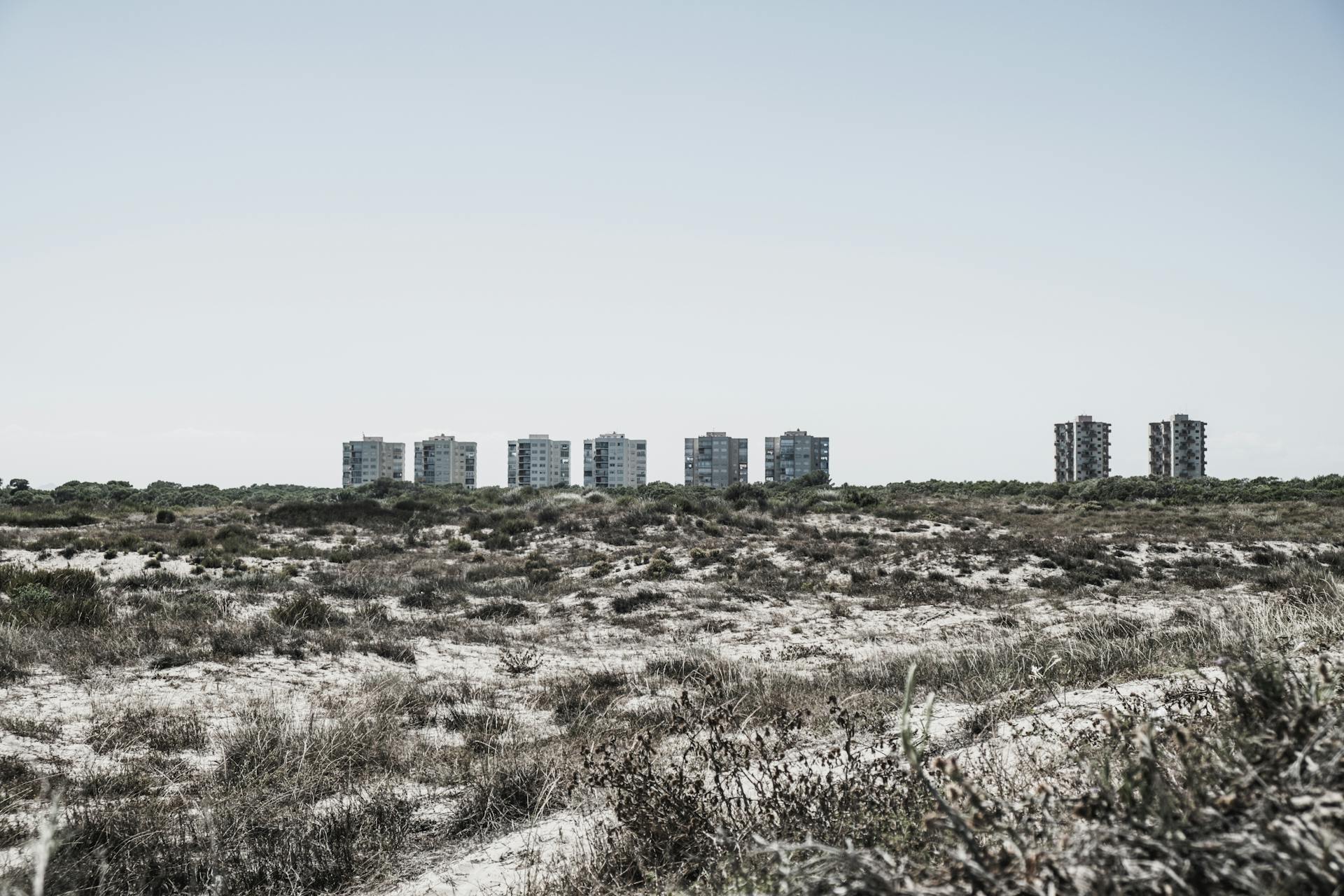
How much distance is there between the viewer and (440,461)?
332 feet

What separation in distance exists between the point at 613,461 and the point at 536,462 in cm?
1295

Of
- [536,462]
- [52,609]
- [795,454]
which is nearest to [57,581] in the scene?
[52,609]

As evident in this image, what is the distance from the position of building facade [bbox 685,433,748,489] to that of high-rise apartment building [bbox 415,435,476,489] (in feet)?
103

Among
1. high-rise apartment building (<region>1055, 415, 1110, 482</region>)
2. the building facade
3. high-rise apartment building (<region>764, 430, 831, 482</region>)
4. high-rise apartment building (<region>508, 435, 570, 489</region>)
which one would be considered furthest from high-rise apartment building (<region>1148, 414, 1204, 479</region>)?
high-rise apartment building (<region>508, 435, 570, 489</region>)

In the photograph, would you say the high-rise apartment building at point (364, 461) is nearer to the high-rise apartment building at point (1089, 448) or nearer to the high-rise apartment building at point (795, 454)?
the high-rise apartment building at point (795, 454)

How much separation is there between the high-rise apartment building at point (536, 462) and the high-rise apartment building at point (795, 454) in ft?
109

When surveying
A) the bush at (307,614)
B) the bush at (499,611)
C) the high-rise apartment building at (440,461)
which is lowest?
the bush at (499,611)

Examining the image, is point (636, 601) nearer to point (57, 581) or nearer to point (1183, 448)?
point (57, 581)

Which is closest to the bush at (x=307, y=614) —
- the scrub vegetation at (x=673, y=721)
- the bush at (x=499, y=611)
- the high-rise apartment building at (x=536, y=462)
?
the scrub vegetation at (x=673, y=721)

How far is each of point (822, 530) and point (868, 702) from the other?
21.4m

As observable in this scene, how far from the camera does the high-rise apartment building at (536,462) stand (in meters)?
112

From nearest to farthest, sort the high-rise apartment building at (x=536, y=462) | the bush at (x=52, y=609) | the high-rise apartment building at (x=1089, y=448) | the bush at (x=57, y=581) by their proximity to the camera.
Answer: the bush at (x=52, y=609) → the bush at (x=57, y=581) → the high-rise apartment building at (x=1089, y=448) → the high-rise apartment building at (x=536, y=462)

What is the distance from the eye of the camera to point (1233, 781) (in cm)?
171

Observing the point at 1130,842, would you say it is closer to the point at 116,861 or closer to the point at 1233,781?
the point at 1233,781
